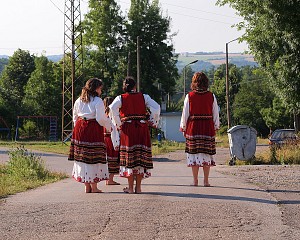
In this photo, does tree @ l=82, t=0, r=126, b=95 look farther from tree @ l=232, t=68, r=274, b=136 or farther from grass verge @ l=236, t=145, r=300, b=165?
grass verge @ l=236, t=145, r=300, b=165

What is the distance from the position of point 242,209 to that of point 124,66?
58.5m

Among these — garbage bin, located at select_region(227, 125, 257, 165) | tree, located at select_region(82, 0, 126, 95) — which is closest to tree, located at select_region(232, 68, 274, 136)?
tree, located at select_region(82, 0, 126, 95)

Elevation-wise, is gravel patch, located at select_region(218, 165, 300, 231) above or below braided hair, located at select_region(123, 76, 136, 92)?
below

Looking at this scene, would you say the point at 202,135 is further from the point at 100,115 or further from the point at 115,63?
the point at 115,63

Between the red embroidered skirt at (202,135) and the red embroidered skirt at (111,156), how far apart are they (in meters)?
1.81

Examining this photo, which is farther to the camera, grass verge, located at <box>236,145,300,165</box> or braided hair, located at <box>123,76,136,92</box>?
grass verge, located at <box>236,145,300,165</box>

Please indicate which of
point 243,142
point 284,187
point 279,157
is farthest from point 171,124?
point 284,187

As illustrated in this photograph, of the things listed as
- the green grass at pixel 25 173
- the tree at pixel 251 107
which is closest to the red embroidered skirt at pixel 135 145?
the green grass at pixel 25 173

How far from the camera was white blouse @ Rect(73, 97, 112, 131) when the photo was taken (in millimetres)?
10789

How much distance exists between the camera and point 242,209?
8539 mm

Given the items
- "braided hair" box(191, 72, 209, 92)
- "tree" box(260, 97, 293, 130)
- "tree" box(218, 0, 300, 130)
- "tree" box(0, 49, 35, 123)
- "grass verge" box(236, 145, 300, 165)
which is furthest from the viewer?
"tree" box(0, 49, 35, 123)

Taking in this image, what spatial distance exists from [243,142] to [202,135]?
9282mm

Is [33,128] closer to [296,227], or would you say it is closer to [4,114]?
[4,114]

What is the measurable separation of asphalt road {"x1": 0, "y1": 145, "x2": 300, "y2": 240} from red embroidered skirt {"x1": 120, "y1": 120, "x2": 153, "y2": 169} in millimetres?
520
